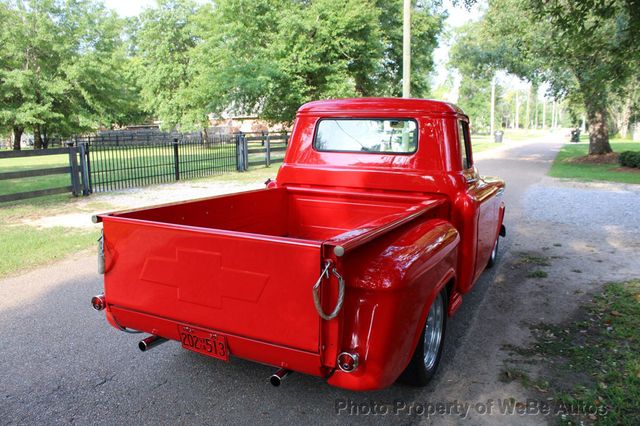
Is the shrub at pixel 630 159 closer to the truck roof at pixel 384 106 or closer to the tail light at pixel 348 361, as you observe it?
the truck roof at pixel 384 106

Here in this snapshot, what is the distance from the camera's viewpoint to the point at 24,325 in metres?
4.45

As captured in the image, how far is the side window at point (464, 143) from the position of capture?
4.64 metres

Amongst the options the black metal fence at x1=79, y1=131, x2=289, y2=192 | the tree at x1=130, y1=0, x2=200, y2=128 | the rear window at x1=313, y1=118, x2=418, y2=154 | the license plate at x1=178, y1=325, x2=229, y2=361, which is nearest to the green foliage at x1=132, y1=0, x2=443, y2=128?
the black metal fence at x1=79, y1=131, x2=289, y2=192

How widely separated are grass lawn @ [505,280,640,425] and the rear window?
2054 millimetres

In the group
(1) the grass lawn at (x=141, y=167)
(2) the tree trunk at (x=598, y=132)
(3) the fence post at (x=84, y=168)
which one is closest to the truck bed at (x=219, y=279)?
(3) the fence post at (x=84, y=168)

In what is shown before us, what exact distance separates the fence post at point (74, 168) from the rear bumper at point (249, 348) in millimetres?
9369

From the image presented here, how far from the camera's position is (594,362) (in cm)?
379

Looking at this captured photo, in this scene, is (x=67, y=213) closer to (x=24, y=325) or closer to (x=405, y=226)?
(x=24, y=325)

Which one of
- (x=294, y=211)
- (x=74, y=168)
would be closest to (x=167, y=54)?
(x=74, y=168)

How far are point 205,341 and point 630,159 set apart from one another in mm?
20452

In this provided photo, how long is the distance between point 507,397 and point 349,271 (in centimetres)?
159

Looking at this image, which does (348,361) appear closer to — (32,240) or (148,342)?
(148,342)

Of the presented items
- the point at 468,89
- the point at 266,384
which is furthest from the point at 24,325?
the point at 468,89

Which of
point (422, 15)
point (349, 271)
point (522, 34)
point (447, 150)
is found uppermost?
point (422, 15)
